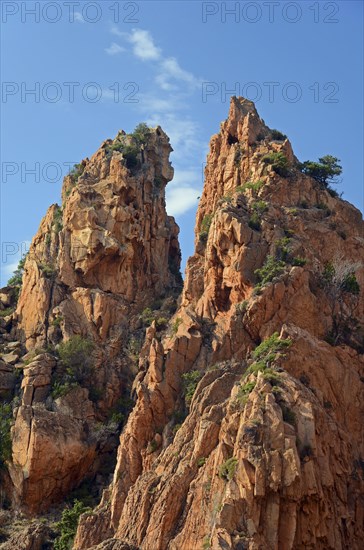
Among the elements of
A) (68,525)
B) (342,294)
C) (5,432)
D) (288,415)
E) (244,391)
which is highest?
(342,294)

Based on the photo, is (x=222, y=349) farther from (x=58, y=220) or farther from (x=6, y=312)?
(x=6, y=312)

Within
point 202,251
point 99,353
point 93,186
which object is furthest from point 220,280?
point 93,186

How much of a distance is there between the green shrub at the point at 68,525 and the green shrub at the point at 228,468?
10853mm

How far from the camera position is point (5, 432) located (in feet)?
249

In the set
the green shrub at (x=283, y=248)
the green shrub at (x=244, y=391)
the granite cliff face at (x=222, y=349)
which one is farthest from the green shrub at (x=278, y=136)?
the green shrub at (x=244, y=391)

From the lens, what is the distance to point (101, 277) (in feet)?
277

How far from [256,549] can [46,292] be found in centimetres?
2911

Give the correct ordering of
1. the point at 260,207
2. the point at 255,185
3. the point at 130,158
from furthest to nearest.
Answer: the point at 130,158, the point at 255,185, the point at 260,207

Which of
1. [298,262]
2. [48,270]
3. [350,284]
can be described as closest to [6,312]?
[48,270]

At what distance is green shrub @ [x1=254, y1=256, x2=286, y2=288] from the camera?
7281cm

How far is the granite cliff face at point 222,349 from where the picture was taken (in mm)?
62656

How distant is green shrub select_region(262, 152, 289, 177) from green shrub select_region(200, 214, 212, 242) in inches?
205

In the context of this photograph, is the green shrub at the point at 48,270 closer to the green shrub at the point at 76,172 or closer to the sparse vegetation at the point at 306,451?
the green shrub at the point at 76,172

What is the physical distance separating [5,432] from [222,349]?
564 inches
